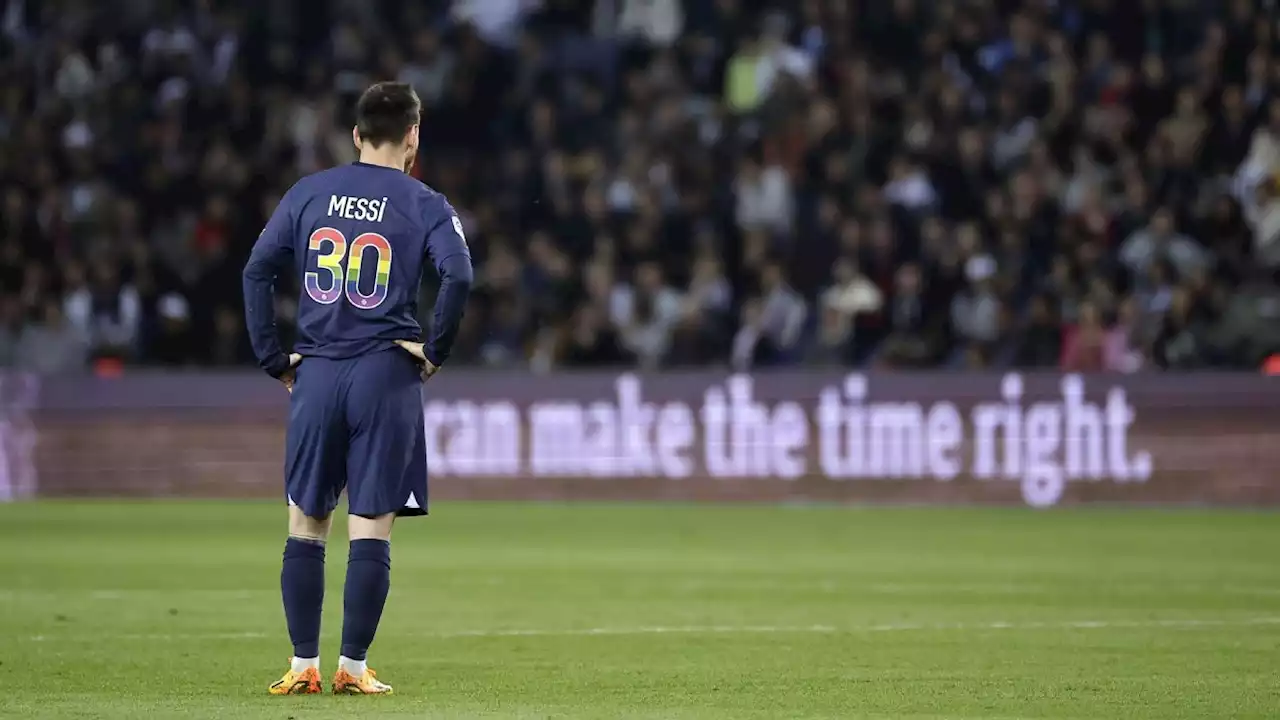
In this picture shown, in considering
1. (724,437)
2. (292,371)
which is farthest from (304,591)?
(724,437)

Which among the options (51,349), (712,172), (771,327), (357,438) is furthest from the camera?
(712,172)

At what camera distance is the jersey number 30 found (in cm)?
798

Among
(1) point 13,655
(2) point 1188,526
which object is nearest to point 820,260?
(2) point 1188,526

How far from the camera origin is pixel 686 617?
1167 cm

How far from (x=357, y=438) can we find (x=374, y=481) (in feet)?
0.55

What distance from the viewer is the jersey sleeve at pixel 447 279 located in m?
7.86

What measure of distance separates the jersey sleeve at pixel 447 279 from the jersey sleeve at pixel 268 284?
0.50m

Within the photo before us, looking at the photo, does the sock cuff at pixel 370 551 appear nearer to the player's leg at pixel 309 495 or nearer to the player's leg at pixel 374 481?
the player's leg at pixel 374 481

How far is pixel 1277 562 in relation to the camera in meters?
15.5

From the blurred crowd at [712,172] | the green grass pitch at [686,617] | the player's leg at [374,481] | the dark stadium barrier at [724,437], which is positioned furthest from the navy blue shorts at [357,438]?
the blurred crowd at [712,172]

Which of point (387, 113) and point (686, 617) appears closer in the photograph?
point (387, 113)

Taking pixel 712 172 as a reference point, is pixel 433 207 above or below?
below

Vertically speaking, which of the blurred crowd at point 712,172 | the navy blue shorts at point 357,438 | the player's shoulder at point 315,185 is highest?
the blurred crowd at point 712,172

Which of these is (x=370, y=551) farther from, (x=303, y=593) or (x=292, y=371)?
(x=292, y=371)
